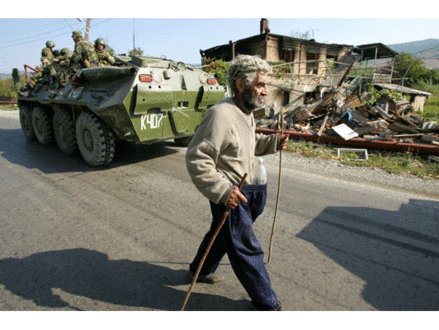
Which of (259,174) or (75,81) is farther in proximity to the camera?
(75,81)

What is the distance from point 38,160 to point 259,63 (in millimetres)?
6325

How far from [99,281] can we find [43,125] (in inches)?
255

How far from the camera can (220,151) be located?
1.89 m

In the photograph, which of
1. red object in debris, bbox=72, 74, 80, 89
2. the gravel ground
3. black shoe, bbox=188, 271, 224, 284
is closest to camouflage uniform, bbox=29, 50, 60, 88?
red object in debris, bbox=72, 74, 80, 89

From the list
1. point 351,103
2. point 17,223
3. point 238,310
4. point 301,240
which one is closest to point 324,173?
point 301,240

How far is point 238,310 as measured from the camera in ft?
7.09

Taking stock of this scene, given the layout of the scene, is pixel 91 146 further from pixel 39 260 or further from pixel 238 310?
pixel 238 310

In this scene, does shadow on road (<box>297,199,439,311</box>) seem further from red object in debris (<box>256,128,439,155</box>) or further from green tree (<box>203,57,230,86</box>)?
green tree (<box>203,57,230,86</box>)

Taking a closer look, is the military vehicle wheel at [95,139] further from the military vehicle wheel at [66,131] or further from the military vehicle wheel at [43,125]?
the military vehicle wheel at [43,125]

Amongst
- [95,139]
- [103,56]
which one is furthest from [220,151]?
[103,56]

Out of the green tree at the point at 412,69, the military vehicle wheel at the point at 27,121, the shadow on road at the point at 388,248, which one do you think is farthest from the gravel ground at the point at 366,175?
the green tree at the point at 412,69

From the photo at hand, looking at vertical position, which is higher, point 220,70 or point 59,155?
point 220,70

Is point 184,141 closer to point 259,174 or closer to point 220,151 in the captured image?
point 259,174

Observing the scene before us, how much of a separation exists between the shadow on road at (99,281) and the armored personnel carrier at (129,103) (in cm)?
282
